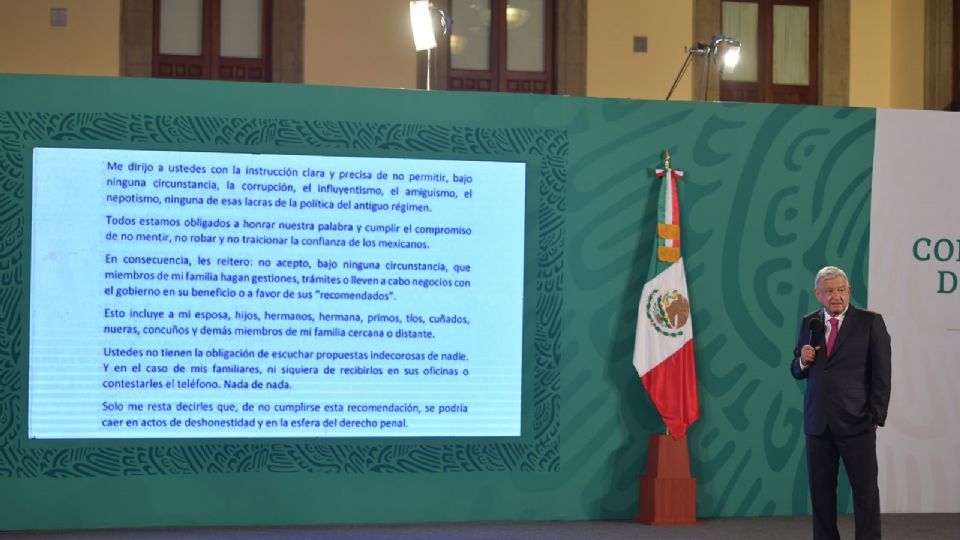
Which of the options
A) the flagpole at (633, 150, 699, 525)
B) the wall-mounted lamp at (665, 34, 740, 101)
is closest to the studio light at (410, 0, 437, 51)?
the flagpole at (633, 150, 699, 525)

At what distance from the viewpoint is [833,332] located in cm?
566

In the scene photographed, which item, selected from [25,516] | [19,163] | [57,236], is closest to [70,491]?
[25,516]

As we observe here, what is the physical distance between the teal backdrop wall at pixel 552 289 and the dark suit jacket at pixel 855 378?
1752 mm

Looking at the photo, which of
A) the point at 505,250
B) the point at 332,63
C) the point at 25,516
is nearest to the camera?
the point at 25,516

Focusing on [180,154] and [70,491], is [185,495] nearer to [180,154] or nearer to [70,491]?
[70,491]

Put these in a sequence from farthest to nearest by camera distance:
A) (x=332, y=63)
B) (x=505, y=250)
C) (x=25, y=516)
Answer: (x=332, y=63) < (x=505, y=250) < (x=25, y=516)

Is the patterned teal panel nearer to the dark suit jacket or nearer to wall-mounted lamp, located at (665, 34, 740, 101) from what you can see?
the dark suit jacket

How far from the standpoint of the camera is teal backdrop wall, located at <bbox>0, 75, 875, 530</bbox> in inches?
267

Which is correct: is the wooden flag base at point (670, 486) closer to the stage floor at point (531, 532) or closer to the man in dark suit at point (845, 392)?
the stage floor at point (531, 532)

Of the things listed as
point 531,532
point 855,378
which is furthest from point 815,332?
point 531,532

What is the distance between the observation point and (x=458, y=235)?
7105 millimetres

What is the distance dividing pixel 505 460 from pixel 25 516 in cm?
267

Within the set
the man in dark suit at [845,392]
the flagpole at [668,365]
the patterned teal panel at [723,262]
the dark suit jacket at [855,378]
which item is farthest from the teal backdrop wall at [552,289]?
the dark suit jacket at [855,378]

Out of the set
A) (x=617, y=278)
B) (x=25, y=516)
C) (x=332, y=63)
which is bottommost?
(x=25, y=516)
